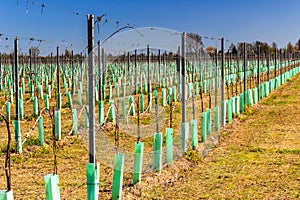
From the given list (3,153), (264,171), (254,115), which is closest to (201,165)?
(264,171)

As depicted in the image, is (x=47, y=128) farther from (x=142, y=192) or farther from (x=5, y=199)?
(x=5, y=199)

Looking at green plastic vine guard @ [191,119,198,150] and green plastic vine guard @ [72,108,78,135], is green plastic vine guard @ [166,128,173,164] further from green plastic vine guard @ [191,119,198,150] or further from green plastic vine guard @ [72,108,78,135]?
green plastic vine guard @ [72,108,78,135]

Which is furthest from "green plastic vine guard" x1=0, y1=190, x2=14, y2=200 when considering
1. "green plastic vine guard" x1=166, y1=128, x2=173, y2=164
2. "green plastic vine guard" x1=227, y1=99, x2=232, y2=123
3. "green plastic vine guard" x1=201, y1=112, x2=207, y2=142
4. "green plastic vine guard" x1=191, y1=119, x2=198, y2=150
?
"green plastic vine guard" x1=227, y1=99, x2=232, y2=123

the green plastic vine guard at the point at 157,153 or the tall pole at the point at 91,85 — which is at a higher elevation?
the tall pole at the point at 91,85

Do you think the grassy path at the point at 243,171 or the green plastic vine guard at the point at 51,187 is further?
the grassy path at the point at 243,171

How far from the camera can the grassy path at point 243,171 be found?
5.17 meters

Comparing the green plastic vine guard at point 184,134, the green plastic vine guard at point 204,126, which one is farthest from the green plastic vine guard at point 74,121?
the green plastic vine guard at point 184,134

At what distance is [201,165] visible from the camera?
6.52 m

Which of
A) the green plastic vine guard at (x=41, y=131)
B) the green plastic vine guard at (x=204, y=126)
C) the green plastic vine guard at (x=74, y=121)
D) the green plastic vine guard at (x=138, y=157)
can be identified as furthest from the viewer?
the green plastic vine guard at (x=74, y=121)

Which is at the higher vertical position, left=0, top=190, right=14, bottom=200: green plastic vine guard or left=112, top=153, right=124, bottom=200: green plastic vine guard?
left=0, top=190, right=14, bottom=200: green plastic vine guard

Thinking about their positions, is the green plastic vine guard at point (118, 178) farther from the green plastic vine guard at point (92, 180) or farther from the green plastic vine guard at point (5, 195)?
the green plastic vine guard at point (5, 195)

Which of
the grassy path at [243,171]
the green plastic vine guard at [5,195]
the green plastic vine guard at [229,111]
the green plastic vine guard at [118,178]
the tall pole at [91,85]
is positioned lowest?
the grassy path at [243,171]

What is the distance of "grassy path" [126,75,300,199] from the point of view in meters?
5.17

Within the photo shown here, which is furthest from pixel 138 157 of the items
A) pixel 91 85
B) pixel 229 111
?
pixel 229 111
